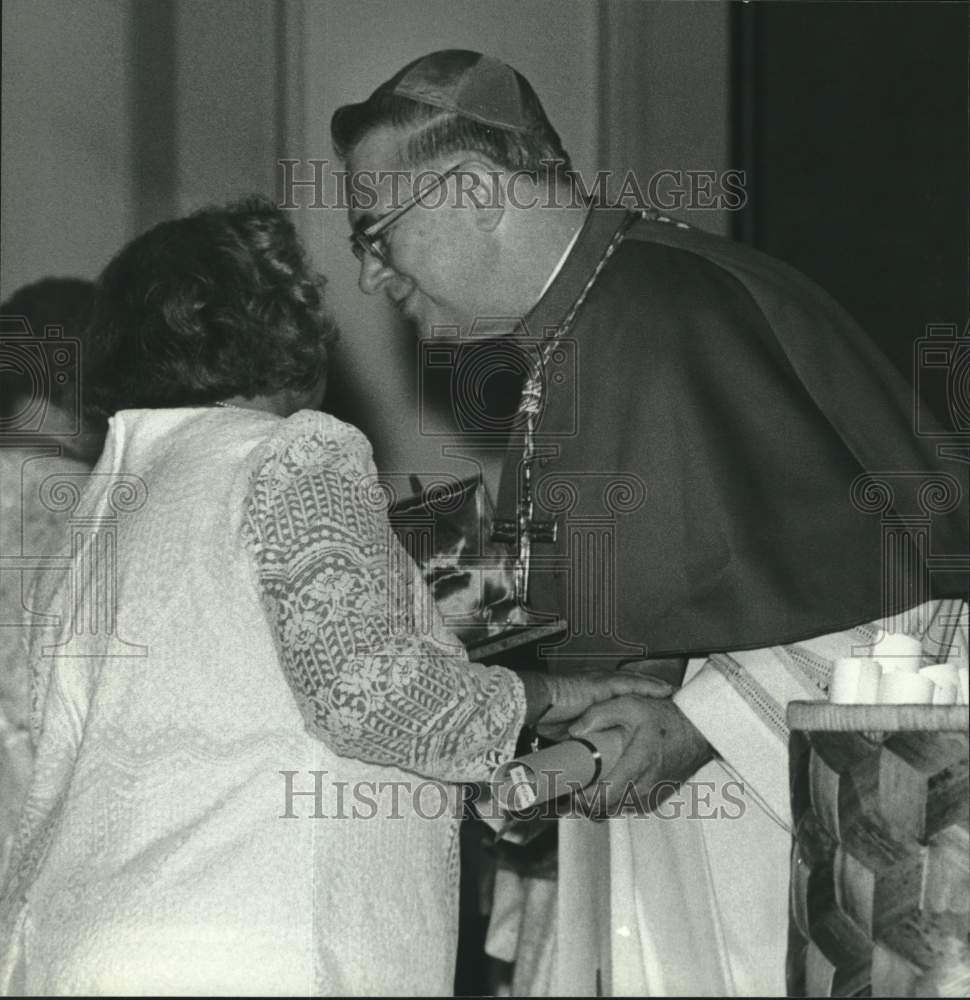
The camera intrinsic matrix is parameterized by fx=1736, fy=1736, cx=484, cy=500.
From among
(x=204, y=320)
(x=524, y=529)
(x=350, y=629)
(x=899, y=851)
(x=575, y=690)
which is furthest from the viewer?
(x=524, y=529)

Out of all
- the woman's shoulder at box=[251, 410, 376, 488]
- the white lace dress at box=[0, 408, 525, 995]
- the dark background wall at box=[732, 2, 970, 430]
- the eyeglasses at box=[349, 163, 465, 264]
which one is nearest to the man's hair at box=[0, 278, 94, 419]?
the eyeglasses at box=[349, 163, 465, 264]

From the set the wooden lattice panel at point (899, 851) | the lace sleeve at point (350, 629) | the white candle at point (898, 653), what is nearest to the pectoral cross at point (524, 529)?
the lace sleeve at point (350, 629)

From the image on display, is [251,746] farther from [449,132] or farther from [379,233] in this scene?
[449,132]

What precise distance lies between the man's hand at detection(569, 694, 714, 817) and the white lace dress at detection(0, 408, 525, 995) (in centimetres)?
26

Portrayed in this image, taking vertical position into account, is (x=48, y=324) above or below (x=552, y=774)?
above

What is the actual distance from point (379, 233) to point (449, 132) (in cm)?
15

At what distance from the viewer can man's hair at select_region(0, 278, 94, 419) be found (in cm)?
226

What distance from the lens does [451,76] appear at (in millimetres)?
2191

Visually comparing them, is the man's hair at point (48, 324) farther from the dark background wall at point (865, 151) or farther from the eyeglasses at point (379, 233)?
the dark background wall at point (865, 151)

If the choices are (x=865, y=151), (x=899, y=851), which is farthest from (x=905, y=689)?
(x=865, y=151)

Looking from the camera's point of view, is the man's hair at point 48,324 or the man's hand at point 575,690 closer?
the man's hand at point 575,690

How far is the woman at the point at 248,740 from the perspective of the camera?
5.44ft

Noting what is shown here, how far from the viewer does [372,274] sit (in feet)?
7.16

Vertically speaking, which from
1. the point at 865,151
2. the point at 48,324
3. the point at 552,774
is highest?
the point at 865,151
